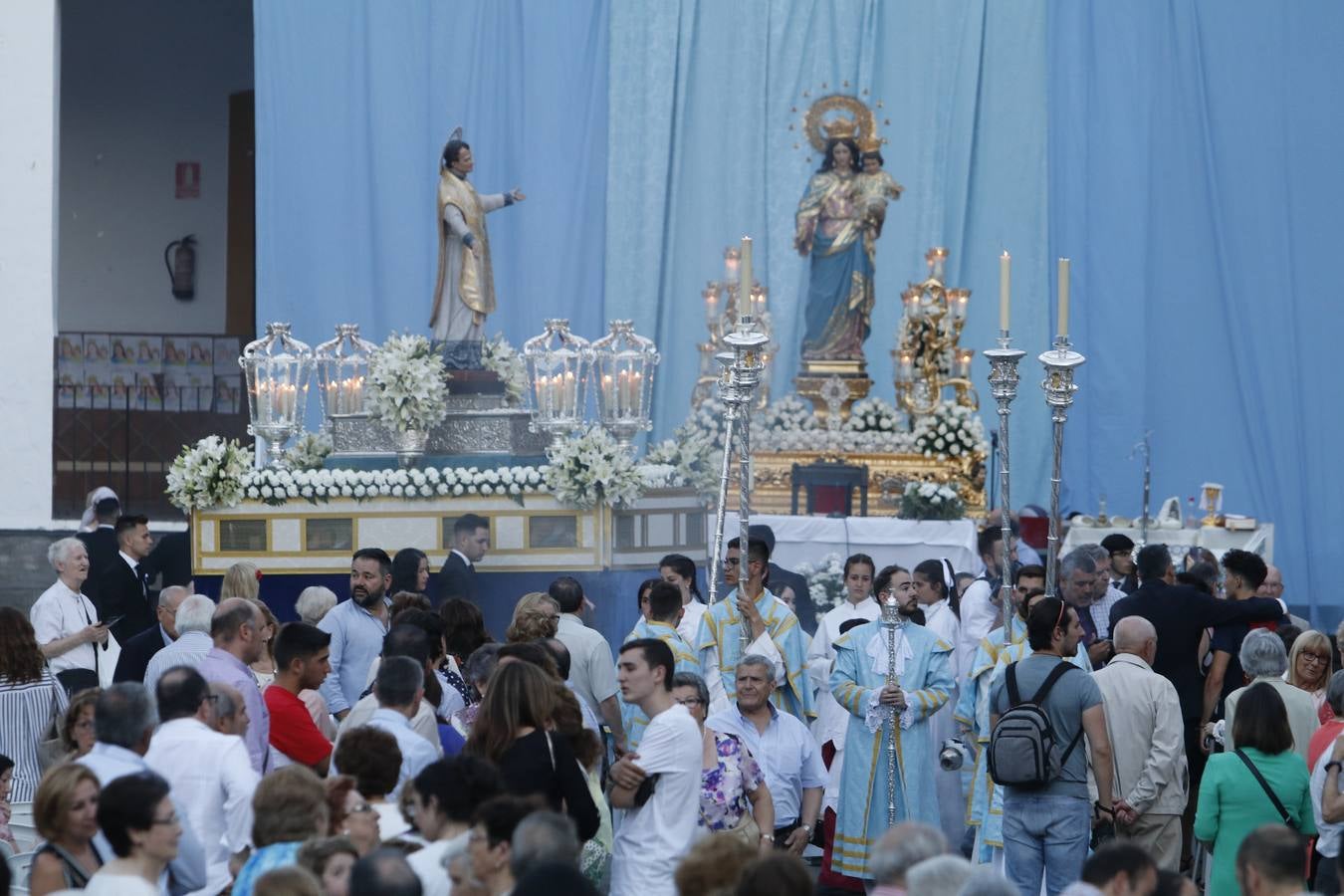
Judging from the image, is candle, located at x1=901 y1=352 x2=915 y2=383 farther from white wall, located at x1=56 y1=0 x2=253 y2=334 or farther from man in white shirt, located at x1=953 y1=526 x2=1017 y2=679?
white wall, located at x1=56 y1=0 x2=253 y2=334

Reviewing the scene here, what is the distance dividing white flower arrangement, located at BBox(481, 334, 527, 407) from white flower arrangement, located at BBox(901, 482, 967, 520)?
278cm

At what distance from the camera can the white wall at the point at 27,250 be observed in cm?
1586

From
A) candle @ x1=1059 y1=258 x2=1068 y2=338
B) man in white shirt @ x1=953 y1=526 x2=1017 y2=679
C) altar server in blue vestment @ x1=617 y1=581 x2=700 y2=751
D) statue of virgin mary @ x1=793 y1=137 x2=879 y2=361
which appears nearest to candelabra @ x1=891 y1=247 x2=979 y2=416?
statue of virgin mary @ x1=793 y1=137 x2=879 y2=361

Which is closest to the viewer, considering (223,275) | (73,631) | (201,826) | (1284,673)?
(201,826)

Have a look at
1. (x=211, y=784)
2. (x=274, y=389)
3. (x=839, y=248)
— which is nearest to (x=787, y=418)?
(x=839, y=248)

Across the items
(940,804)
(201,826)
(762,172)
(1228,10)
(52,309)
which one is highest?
(1228,10)

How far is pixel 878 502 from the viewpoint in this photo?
15031 mm

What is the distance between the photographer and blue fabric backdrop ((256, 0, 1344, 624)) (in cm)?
1673

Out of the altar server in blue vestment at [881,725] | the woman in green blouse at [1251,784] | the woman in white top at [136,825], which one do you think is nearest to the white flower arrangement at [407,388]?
the altar server in blue vestment at [881,725]

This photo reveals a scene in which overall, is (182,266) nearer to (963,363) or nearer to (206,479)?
(206,479)

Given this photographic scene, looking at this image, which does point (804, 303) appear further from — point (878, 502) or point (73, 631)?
point (73, 631)

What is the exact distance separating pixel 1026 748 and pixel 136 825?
3.35 metres

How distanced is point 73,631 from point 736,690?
3391 millimetres

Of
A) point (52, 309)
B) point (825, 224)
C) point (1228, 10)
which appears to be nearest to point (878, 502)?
point (825, 224)
